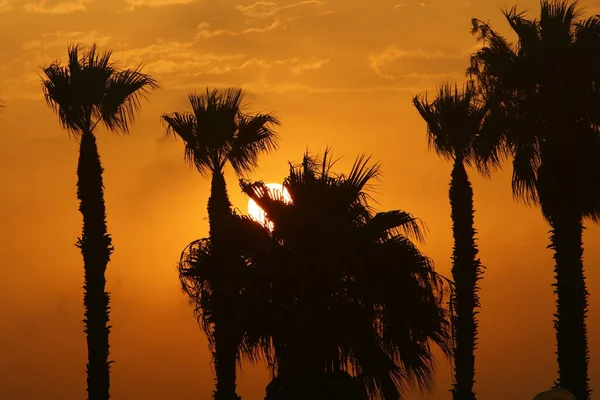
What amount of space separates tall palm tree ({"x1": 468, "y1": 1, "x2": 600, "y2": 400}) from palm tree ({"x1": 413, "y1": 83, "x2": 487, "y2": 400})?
Result: 132 inches

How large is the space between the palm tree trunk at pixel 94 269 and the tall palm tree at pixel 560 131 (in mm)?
12172

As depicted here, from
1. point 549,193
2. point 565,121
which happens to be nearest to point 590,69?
point 565,121

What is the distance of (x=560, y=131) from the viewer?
109ft

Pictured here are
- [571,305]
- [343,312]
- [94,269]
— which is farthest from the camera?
[94,269]

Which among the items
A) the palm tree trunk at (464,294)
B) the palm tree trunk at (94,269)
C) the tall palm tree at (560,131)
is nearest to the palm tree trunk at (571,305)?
the tall palm tree at (560,131)

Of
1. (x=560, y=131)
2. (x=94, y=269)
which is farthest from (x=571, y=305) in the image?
(x=94, y=269)

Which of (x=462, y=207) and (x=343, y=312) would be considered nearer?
(x=343, y=312)

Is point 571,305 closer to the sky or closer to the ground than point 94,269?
closer to the ground

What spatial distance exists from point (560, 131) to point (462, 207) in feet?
21.0

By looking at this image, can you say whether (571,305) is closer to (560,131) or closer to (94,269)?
(560,131)

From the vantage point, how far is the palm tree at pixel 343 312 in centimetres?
2586

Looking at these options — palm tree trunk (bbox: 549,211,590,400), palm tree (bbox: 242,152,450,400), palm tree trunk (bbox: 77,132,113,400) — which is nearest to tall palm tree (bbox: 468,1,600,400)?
palm tree trunk (bbox: 549,211,590,400)

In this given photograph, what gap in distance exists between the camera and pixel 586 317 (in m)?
32.2

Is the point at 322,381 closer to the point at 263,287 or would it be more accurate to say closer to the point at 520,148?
the point at 263,287
